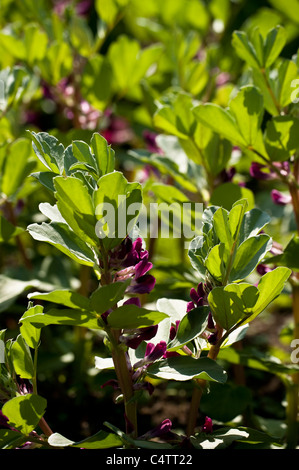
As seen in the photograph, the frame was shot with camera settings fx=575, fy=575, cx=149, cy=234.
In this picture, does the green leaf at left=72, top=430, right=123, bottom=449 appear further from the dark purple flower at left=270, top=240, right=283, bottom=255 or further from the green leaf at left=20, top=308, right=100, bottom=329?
the dark purple flower at left=270, top=240, right=283, bottom=255

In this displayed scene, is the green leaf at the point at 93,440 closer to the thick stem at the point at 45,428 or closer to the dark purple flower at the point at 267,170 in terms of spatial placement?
the thick stem at the point at 45,428

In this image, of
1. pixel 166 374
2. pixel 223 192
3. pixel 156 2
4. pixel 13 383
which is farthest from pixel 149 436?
pixel 156 2

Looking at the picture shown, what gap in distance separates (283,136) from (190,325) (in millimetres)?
382

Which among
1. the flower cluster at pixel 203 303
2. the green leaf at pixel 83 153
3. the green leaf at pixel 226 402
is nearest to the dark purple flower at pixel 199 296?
the flower cluster at pixel 203 303

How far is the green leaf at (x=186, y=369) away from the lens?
717 mm

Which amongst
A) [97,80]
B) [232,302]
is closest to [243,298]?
[232,302]

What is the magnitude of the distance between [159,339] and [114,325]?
122 millimetres

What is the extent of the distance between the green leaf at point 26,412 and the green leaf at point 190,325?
19 cm

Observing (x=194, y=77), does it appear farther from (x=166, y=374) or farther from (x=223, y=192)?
(x=166, y=374)

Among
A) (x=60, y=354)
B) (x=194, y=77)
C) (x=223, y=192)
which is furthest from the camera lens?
(x=194, y=77)

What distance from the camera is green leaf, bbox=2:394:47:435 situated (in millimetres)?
757

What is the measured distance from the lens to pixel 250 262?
0.77m

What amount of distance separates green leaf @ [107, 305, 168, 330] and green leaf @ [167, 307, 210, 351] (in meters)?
0.05

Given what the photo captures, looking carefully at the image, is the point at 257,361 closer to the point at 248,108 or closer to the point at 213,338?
the point at 213,338
